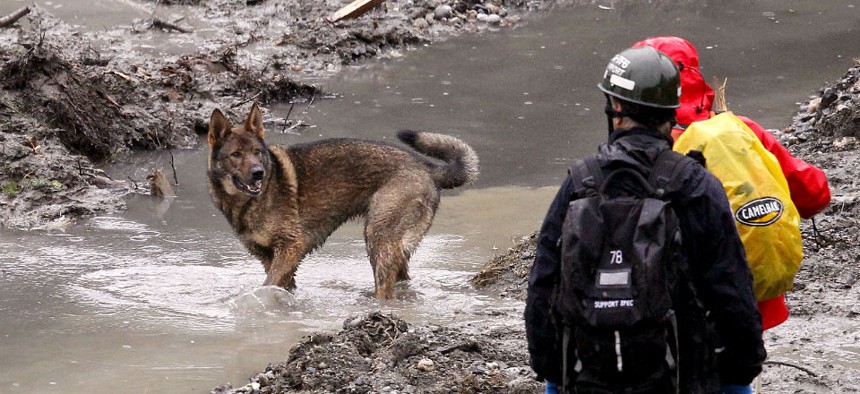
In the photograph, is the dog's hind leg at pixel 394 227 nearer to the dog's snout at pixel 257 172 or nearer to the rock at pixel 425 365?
the dog's snout at pixel 257 172

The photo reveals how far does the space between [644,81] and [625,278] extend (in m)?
0.67

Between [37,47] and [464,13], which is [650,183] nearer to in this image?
[37,47]

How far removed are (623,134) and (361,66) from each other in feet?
40.5

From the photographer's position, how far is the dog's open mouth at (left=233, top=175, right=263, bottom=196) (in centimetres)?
826

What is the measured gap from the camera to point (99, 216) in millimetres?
10211

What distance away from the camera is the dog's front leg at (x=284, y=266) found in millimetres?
8305

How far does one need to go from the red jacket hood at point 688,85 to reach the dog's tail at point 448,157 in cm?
411

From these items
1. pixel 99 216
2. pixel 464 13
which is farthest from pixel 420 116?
pixel 464 13

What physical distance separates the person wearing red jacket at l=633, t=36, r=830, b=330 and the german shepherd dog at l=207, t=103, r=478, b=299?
398 centimetres

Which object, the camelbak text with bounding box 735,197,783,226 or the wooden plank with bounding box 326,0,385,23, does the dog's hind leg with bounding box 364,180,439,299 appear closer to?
the camelbak text with bounding box 735,197,783,226

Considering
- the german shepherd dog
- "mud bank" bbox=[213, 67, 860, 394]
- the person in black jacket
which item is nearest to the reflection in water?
the german shepherd dog

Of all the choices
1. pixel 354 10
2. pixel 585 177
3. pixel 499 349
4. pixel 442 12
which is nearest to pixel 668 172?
pixel 585 177

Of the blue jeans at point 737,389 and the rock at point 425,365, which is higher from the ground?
the blue jeans at point 737,389

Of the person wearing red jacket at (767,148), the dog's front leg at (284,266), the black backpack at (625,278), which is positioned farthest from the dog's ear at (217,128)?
the black backpack at (625,278)
